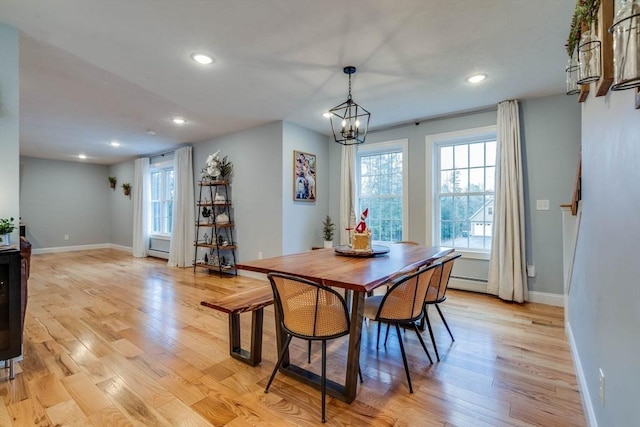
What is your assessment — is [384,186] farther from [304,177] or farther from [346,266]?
[346,266]

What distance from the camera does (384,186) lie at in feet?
16.2

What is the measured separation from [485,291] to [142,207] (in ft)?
23.6

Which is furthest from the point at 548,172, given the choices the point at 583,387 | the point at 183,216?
the point at 183,216

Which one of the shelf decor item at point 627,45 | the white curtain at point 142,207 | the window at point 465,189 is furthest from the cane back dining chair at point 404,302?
the white curtain at point 142,207

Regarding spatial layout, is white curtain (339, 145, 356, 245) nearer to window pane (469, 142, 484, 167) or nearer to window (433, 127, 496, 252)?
window (433, 127, 496, 252)

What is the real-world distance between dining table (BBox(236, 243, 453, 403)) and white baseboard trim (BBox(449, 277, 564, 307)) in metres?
2.05

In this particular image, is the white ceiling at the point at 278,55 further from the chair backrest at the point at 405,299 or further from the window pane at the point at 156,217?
the window pane at the point at 156,217

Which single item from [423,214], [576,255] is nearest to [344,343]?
[576,255]

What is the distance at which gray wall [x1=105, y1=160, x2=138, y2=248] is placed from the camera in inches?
317

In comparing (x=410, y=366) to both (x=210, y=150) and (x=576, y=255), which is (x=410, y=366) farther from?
(x=210, y=150)

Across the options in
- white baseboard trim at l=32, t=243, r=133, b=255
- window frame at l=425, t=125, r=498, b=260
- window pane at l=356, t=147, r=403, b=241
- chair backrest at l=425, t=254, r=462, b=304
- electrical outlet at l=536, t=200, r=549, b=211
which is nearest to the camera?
chair backrest at l=425, t=254, r=462, b=304

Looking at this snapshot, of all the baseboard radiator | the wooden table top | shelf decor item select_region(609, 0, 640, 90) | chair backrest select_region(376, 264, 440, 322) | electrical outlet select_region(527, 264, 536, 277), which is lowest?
the baseboard radiator

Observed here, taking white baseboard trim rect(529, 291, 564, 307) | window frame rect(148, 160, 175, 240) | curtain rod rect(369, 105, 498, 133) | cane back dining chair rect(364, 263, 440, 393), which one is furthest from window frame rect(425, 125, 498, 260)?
window frame rect(148, 160, 175, 240)

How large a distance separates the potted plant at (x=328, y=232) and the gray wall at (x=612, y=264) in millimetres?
3389
